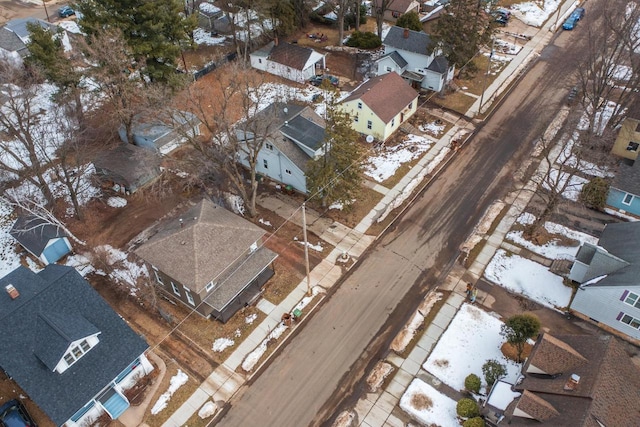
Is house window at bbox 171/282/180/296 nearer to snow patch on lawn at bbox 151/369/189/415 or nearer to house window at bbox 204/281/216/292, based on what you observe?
house window at bbox 204/281/216/292

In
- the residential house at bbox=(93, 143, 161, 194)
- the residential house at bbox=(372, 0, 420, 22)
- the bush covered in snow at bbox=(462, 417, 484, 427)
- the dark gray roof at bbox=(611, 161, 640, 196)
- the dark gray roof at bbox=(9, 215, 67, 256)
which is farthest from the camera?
the residential house at bbox=(372, 0, 420, 22)

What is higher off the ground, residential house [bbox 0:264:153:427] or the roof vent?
the roof vent

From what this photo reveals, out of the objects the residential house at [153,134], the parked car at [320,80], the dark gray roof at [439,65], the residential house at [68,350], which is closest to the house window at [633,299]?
the residential house at [68,350]

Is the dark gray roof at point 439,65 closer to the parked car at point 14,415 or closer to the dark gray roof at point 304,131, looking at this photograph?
the dark gray roof at point 304,131

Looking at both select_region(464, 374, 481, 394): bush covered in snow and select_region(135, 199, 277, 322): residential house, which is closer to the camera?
select_region(464, 374, 481, 394): bush covered in snow

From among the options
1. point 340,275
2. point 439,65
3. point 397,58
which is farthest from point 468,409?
point 397,58

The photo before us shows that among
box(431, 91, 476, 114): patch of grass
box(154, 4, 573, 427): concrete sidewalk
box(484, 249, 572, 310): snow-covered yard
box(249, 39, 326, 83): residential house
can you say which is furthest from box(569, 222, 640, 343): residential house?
box(249, 39, 326, 83): residential house

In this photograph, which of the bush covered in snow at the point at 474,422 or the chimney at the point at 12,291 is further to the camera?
the chimney at the point at 12,291
